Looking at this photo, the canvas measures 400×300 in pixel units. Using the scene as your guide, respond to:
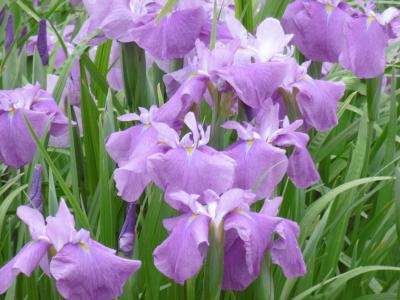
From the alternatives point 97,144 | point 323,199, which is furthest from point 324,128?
point 97,144

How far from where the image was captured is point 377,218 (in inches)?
73.5

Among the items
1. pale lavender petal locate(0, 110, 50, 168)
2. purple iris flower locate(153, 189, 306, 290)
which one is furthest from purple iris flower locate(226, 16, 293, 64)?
pale lavender petal locate(0, 110, 50, 168)

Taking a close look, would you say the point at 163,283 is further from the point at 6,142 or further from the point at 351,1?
the point at 351,1

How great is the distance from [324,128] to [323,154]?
0.40m

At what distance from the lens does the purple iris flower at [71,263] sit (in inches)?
47.6

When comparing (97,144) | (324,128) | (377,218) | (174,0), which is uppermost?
(174,0)

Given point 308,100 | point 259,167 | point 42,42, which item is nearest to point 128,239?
point 259,167

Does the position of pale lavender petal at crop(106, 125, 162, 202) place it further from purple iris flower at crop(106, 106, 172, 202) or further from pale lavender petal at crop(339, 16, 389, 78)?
pale lavender petal at crop(339, 16, 389, 78)

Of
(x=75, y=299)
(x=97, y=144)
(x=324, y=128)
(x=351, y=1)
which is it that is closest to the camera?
(x=75, y=299)

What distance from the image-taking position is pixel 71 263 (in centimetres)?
121

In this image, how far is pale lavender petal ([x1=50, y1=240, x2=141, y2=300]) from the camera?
1.21m

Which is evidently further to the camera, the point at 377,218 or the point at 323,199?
the point at 377,218

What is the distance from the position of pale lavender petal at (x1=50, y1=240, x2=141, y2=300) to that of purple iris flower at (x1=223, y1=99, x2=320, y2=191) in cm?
27

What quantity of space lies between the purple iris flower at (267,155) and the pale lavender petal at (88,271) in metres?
0.27
